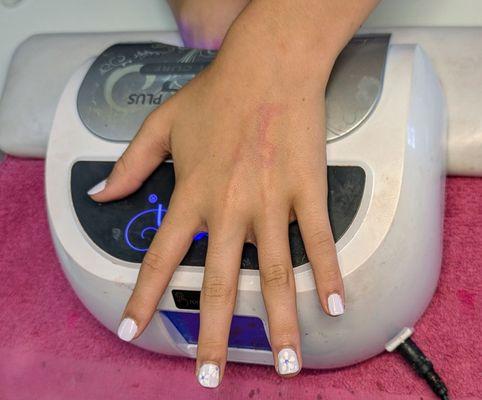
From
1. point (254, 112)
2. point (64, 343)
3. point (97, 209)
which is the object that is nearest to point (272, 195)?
point (254, 112)

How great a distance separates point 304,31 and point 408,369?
0.35m

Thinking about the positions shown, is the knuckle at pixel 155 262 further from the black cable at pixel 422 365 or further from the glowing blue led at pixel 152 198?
the black cable at pixel 422 365

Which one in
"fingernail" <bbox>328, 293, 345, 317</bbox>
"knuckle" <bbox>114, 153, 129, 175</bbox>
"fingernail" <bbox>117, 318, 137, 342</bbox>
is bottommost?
"fingernail" <bbox>117, 318, 137, 342</bbox>

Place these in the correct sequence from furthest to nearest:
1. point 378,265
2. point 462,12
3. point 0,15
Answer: point 0,15 → point 462,12 → point 378,265

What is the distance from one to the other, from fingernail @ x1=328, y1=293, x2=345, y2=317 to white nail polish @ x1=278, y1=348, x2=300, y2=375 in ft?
0.15

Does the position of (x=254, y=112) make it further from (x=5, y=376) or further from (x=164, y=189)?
(x=5, y=376)

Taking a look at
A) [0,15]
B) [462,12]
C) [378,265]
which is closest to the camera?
[378,265]

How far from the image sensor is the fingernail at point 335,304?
53 centimetres

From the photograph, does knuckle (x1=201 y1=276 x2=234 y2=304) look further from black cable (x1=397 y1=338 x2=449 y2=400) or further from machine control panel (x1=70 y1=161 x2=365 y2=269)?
black cable (x1=397 y1=338 x2=449 y2=400)

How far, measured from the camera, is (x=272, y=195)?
1.85ft

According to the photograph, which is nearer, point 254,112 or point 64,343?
point 254,112

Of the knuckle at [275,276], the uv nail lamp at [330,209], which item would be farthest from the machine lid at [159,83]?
the knuckle at [275,276]

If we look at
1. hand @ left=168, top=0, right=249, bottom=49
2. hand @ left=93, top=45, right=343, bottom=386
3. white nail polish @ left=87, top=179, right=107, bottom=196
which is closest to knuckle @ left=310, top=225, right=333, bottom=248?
hand @ left=93, top=45, right=343, bottom=386

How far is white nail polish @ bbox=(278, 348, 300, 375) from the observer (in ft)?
1.73
